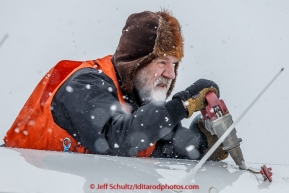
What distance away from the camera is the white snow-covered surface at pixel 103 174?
112 cm

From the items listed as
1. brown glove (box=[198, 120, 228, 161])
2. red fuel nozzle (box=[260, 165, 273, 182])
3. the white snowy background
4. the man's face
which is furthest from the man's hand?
the white snowy background

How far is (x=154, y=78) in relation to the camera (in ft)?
7.49

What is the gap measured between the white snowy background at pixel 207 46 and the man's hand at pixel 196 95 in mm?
3606

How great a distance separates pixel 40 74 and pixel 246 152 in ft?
13.5

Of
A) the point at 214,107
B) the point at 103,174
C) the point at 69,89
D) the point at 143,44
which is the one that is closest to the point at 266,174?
the point at 214,107

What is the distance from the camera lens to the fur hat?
87.7 inches

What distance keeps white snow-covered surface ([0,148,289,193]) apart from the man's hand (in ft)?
0.89

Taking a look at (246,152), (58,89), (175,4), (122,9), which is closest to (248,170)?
(58,89)

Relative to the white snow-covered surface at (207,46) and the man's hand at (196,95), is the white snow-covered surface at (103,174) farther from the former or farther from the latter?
the white snow-covered surface at (207,46)

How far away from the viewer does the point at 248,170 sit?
1.66m

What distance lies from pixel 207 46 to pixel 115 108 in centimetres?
875

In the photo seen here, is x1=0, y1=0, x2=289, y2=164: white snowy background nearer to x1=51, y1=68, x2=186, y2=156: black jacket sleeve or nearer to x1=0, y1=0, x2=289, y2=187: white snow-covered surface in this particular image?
x1=0, y1=0, x2=289, y2=187: white snow-covered surface

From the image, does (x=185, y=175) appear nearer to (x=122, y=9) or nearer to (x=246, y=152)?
(x=246, y=152)

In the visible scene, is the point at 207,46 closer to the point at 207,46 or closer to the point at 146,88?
the point at 207,46
